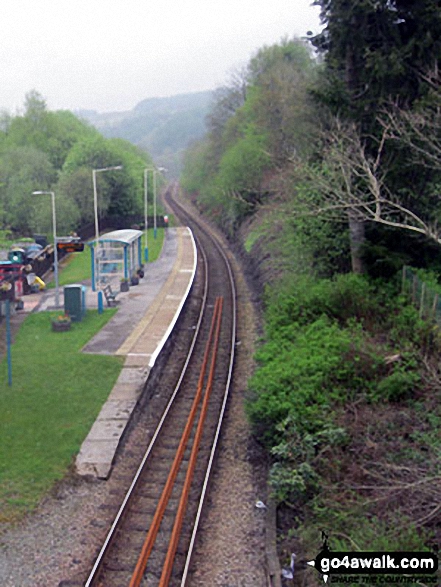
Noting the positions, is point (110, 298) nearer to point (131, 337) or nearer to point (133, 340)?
point (131, 337)

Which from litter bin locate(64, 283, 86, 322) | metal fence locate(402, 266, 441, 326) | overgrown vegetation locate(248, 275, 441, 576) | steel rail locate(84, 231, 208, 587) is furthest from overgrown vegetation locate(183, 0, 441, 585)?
litter bin locate(64, 283, 86, 322)

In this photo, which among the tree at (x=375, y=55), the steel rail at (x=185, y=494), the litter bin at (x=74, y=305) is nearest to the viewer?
the steel rail at (x=185, y=494)

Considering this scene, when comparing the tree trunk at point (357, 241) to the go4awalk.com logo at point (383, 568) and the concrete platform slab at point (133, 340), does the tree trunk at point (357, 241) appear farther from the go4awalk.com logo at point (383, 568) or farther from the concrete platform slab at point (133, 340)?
the go4awalk.com logo at point (383, 568)

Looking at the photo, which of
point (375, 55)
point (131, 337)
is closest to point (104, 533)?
point (131, 337)

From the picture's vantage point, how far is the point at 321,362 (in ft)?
52.7

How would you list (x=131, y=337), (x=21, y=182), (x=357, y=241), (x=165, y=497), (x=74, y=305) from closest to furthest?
(x=165, y=497), (x=357, y=241), (x=131, y=337), (x=74, y=305), (x=21, y=182)

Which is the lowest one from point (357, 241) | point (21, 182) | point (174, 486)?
point (174, 486)

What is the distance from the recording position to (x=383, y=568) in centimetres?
939

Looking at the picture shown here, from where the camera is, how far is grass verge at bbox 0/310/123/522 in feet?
46.3

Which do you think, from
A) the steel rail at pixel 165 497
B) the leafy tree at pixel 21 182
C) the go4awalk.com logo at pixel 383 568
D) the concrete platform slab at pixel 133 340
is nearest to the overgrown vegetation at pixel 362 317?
the go4awalk.com logo at pixel 383 568

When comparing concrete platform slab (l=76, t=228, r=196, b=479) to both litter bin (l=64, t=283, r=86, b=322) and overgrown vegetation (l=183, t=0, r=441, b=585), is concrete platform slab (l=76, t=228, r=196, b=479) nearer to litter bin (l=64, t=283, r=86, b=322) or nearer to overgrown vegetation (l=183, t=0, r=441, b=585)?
litter bin (l=64, t=283, r=86, b=322)

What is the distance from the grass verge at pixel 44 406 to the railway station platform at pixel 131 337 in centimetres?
37

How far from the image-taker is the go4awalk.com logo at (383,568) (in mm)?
9203

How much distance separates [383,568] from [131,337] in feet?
54.2
